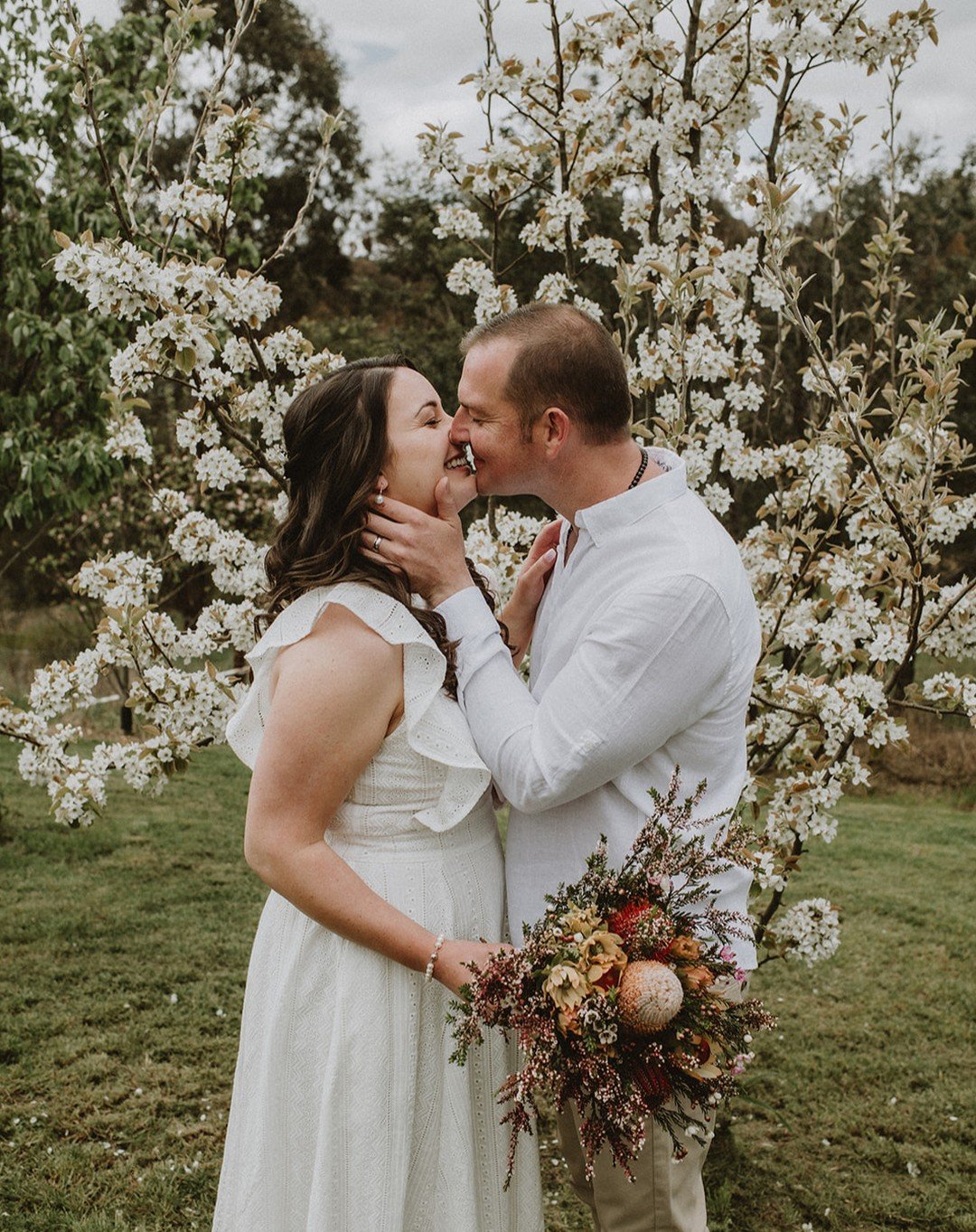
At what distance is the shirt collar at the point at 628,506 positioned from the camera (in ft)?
7.75

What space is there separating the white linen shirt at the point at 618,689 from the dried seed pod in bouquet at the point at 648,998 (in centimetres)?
43

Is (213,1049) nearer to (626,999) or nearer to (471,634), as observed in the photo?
(471,634)

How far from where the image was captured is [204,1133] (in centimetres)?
432

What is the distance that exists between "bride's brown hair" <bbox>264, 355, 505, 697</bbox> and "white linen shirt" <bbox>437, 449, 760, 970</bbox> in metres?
0.21

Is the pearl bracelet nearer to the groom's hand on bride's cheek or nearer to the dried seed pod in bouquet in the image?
the dried seed pod in bouquet

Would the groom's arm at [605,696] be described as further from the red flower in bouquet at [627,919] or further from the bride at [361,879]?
the red flower in bouquet at [627,919]

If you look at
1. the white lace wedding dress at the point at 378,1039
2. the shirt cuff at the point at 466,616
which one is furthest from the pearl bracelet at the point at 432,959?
the shirt cuff at the point at 466,616

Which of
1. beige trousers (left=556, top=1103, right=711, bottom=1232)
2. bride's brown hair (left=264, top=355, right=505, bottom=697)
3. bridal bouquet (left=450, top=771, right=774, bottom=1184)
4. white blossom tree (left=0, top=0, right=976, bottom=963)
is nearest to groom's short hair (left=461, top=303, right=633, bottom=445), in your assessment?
bride's brown hair (left=264, top=355, right=505, bottom=697)

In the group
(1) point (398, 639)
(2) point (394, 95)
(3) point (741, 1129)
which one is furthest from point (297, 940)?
(2) point (394, 95)

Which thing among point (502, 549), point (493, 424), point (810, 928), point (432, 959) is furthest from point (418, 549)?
point (810, 928)

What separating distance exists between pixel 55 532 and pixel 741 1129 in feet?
32.0

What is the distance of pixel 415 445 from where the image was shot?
235cm

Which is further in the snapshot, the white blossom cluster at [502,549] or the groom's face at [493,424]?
the white blossom cluster at [502,549]

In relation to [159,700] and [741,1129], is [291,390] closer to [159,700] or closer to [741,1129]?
[159,700]
